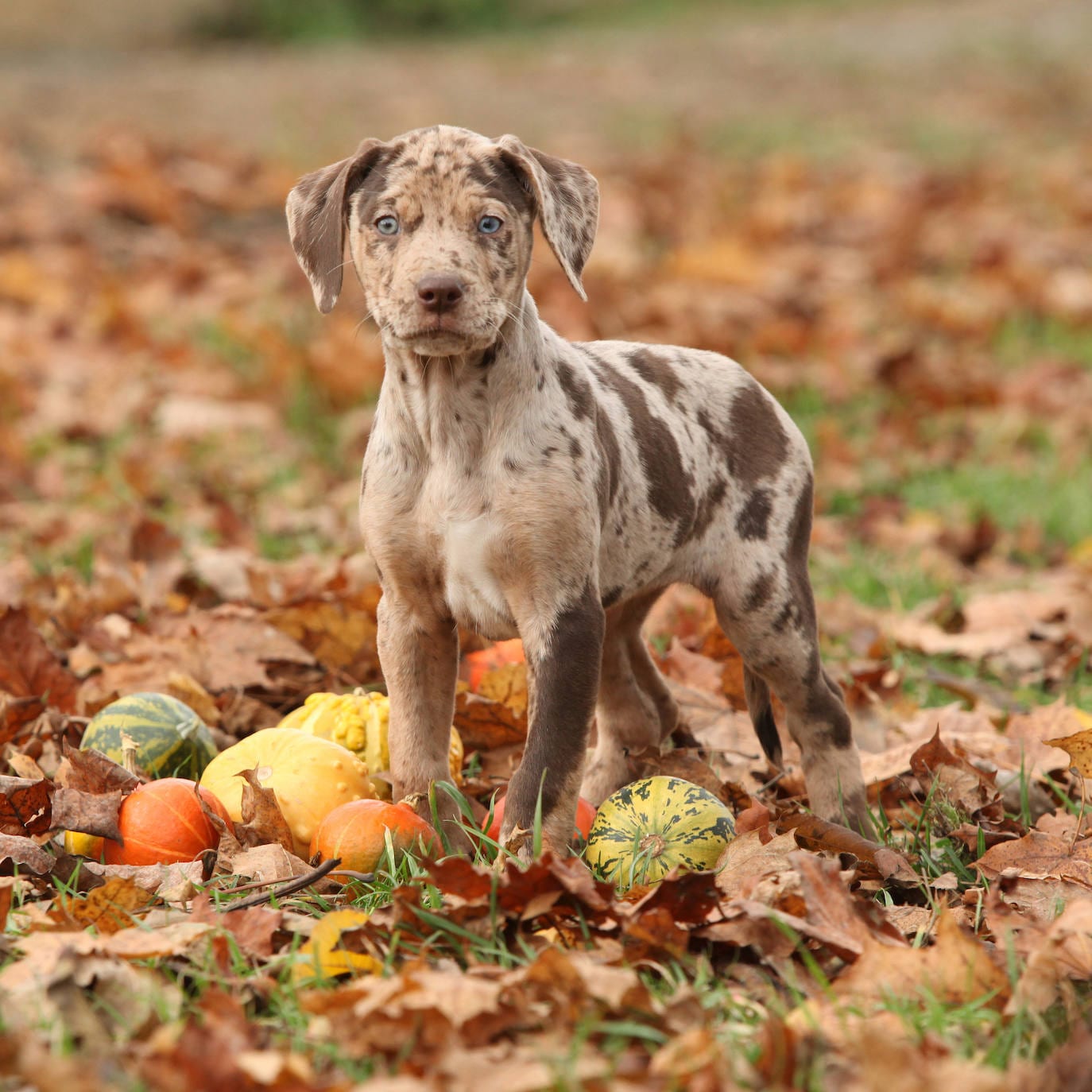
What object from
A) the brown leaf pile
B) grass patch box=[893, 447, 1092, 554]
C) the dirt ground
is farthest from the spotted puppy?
the dirt ground

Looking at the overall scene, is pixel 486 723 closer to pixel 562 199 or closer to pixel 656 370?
pixel 656 370

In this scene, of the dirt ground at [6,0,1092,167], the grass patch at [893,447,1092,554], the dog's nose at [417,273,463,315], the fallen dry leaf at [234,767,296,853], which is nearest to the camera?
the dog's nose at [417,273,463,315]

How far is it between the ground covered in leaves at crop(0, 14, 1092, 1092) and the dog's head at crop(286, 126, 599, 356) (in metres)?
1.29

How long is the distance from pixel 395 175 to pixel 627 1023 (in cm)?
207

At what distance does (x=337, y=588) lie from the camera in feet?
18.0

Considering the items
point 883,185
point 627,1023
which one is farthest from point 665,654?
point 883,185

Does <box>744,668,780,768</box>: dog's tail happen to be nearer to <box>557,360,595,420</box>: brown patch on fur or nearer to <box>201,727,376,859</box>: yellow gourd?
<box>557,360,595,420</box>: brown patch on fur

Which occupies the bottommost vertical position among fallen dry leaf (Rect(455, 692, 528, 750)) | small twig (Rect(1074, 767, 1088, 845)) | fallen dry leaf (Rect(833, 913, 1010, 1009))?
fallen dry leaf (Rect(455, 692, 528, 750))

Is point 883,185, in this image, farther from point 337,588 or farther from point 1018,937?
point 1018,937

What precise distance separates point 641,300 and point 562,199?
6310 millimetres

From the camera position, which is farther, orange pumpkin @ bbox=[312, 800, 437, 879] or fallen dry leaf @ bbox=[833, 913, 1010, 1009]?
orange pumpkin @ bbox=[312, 800, 437, 879]

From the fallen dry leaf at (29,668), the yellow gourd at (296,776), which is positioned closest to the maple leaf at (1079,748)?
the yellow gourd at (296,776)

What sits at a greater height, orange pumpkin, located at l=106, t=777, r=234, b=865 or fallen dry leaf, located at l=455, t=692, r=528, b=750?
orange pumpkin, located at l=106, t=777, r=234, b=865

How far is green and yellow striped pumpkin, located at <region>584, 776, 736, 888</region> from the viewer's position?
11.4 feet
